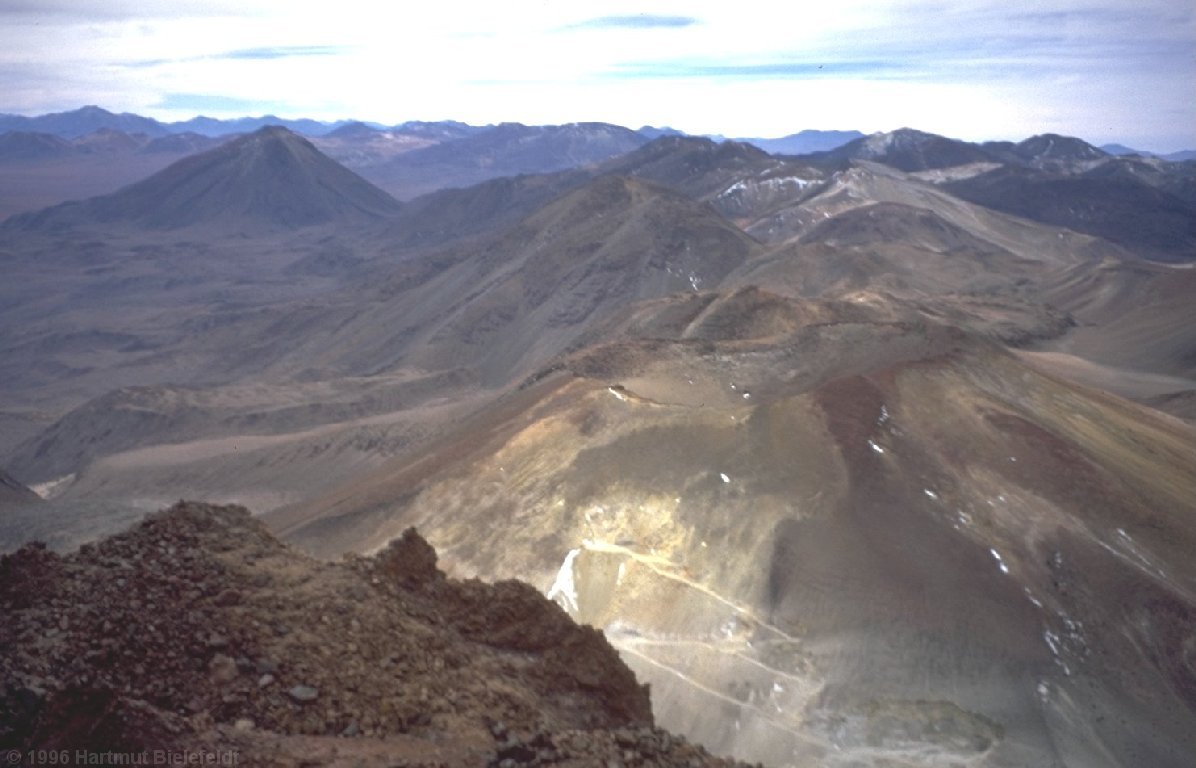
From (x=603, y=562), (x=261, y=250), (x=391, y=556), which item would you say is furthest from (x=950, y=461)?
(x=261, y=250)

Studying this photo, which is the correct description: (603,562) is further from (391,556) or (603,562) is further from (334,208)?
(334,208)

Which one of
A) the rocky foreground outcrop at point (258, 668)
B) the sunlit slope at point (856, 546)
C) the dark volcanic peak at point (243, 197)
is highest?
the rocky foreground outcrop at point (258, 668)

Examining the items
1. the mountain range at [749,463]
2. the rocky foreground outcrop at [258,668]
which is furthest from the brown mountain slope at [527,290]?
the rocky foreground outcrop at [258,668]

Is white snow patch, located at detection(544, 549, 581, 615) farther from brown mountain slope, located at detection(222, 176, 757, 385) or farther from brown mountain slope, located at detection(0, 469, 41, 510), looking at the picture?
brown mountain slope, located at detection(222, 176, 757, 385)

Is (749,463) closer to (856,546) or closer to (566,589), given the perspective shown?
(856,546)

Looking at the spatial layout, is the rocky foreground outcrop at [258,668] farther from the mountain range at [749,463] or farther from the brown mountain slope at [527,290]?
the brown mountain slope at [527,290]
